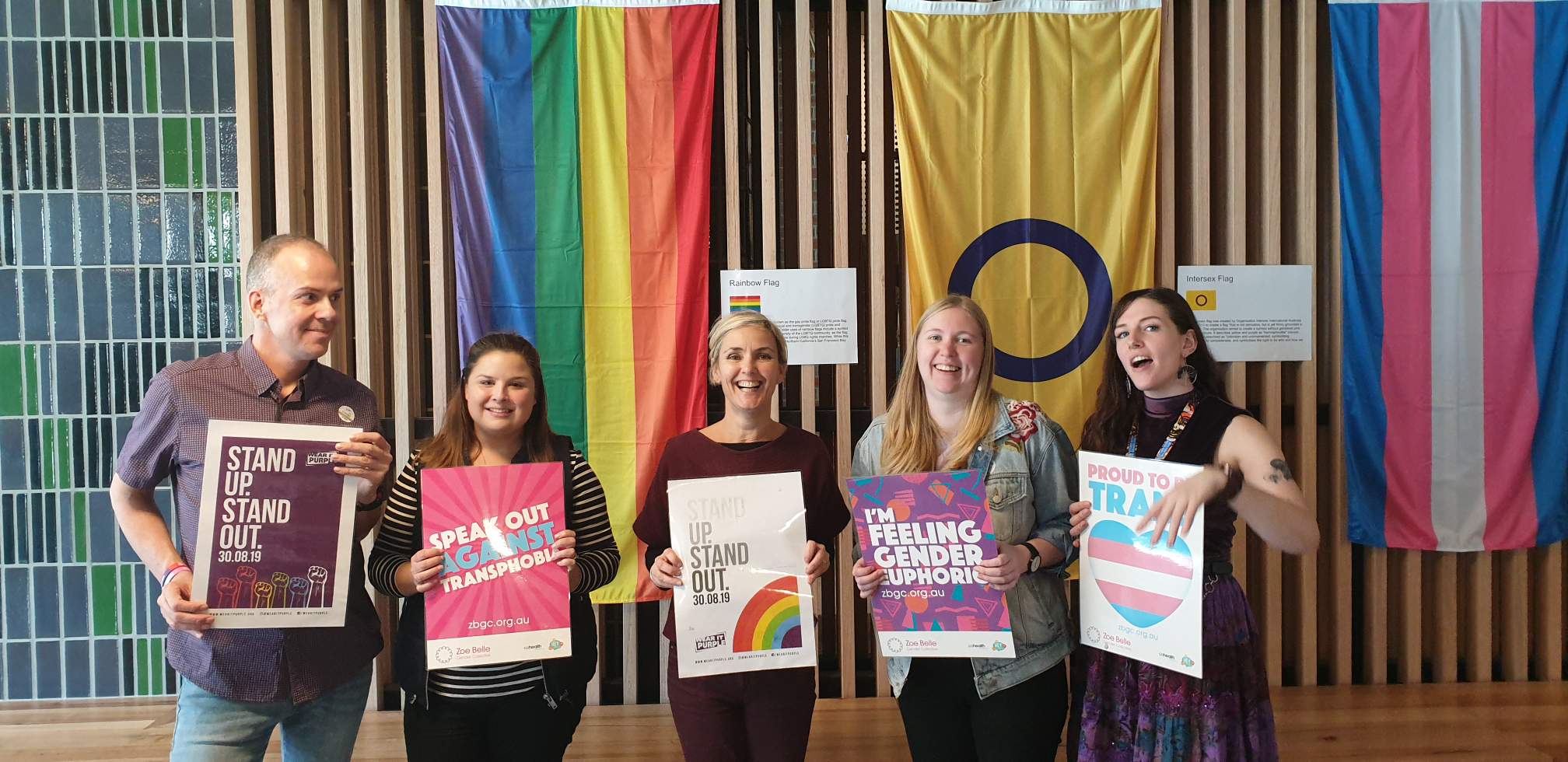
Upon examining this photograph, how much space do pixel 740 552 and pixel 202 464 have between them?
111cm

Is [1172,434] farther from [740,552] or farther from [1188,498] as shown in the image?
[740,552]

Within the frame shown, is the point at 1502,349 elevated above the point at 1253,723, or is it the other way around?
the point at 1502,349

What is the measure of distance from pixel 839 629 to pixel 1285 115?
293 cm

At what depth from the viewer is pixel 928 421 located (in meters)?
2.17

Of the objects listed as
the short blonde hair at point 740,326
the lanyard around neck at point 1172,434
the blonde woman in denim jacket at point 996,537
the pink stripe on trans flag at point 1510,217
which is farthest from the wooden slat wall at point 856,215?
the lanyard around neck at point 1172,434

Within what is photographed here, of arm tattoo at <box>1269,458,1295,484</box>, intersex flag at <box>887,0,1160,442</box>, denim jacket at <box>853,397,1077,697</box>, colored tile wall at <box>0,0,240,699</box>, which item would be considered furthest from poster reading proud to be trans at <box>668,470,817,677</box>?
colored tile wall at <box>0,0,240,699</box>

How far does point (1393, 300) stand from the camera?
3.90m

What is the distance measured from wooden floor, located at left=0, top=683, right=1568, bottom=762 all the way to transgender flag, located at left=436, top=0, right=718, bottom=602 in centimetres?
58

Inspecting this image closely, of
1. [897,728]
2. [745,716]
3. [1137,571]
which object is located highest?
[1137,571]

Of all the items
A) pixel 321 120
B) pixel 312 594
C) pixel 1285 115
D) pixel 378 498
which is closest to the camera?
pixel 312 594

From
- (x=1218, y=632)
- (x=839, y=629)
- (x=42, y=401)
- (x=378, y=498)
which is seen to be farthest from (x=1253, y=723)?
(x=42, y=401)

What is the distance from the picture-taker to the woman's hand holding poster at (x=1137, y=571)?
6.02ft

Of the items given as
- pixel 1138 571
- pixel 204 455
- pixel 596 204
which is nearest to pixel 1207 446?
pixel 1138 571

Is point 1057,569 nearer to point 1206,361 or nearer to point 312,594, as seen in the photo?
point 1206,361
